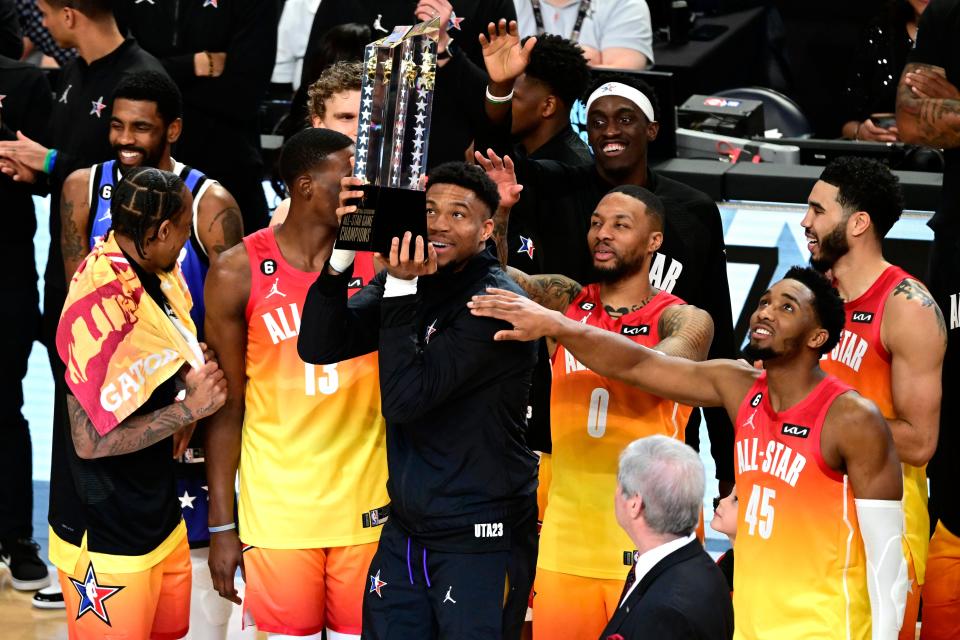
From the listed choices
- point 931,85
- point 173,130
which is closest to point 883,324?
point 931,85

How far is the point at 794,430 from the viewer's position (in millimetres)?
3988

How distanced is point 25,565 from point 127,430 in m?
2.18

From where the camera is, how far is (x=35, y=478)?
24.1ft

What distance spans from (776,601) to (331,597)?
1382 mm

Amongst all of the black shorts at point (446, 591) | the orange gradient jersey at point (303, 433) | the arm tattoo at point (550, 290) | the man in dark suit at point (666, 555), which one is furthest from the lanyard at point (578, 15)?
the man in dark suit at point (666, 555)

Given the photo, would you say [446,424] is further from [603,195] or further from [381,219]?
[603,195]

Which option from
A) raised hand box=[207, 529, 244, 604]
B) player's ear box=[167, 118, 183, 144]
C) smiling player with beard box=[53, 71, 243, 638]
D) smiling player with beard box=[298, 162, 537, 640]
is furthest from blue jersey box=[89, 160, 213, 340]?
smiling player with beard box=[298, 162, 537, 640]

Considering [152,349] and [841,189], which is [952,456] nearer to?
[841,189]

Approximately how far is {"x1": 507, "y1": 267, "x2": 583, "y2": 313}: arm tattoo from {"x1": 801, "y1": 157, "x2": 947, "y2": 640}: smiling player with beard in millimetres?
833

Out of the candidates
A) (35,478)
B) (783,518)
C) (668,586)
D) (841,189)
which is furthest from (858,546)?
(35,478)

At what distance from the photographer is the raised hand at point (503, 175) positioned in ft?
15.3

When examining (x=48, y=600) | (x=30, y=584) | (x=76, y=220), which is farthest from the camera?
(x=30, y=584)

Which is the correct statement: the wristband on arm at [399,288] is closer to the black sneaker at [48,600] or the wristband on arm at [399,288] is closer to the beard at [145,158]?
the beard at [145,158]

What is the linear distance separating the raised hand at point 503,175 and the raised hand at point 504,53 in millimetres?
477
